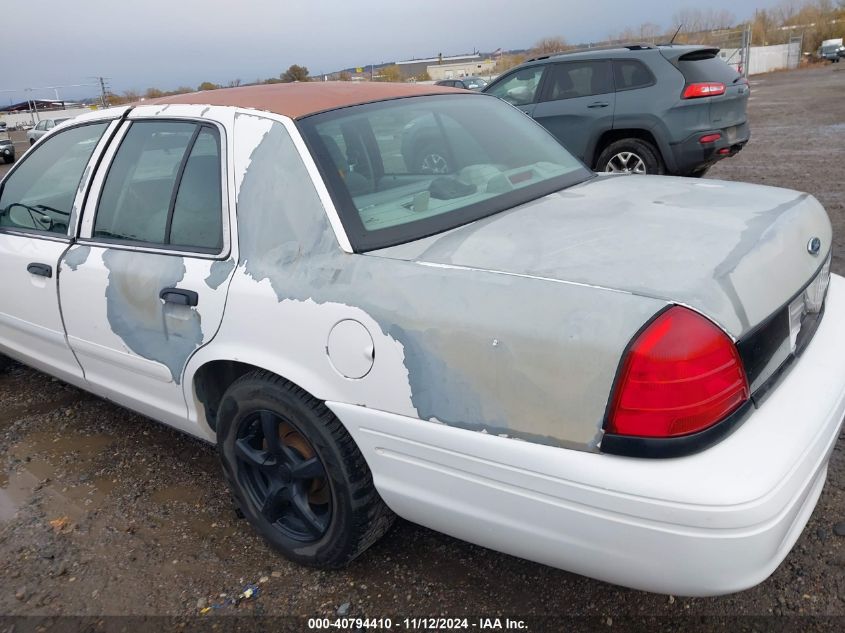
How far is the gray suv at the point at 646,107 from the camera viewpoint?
730 cm

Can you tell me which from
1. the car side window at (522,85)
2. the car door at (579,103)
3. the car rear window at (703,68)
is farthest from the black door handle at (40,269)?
the car rear window at (703,68)

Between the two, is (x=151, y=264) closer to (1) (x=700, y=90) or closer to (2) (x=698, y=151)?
(2) (x=698, y=151)

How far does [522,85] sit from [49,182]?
6.41 m

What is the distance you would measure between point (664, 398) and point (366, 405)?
2.69ft

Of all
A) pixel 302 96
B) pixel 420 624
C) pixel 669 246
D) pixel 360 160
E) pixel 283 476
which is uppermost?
pixel 302 96

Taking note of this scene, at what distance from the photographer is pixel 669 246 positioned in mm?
1928

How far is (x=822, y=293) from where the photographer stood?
227 centimetres

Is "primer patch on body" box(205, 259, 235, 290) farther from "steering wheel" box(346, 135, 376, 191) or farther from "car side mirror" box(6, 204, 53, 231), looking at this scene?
"car side mirror" box(6, 204, 53, 231)

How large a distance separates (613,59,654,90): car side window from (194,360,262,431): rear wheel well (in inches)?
257

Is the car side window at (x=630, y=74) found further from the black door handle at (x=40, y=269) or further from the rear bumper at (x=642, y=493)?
the black door handle at (x=40, y=269)

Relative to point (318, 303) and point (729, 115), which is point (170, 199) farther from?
point (729, 115)

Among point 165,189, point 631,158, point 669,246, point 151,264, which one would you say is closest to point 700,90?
point 631,158

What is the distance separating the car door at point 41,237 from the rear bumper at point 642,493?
187 cm

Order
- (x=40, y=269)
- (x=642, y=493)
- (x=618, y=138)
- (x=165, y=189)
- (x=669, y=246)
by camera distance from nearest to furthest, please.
→ 1. (x=642, y=493)
2. (x=669, y=246)
3. (x=165, y=189)
4. (x=40, y=269)
5. (x=618, y=138)
